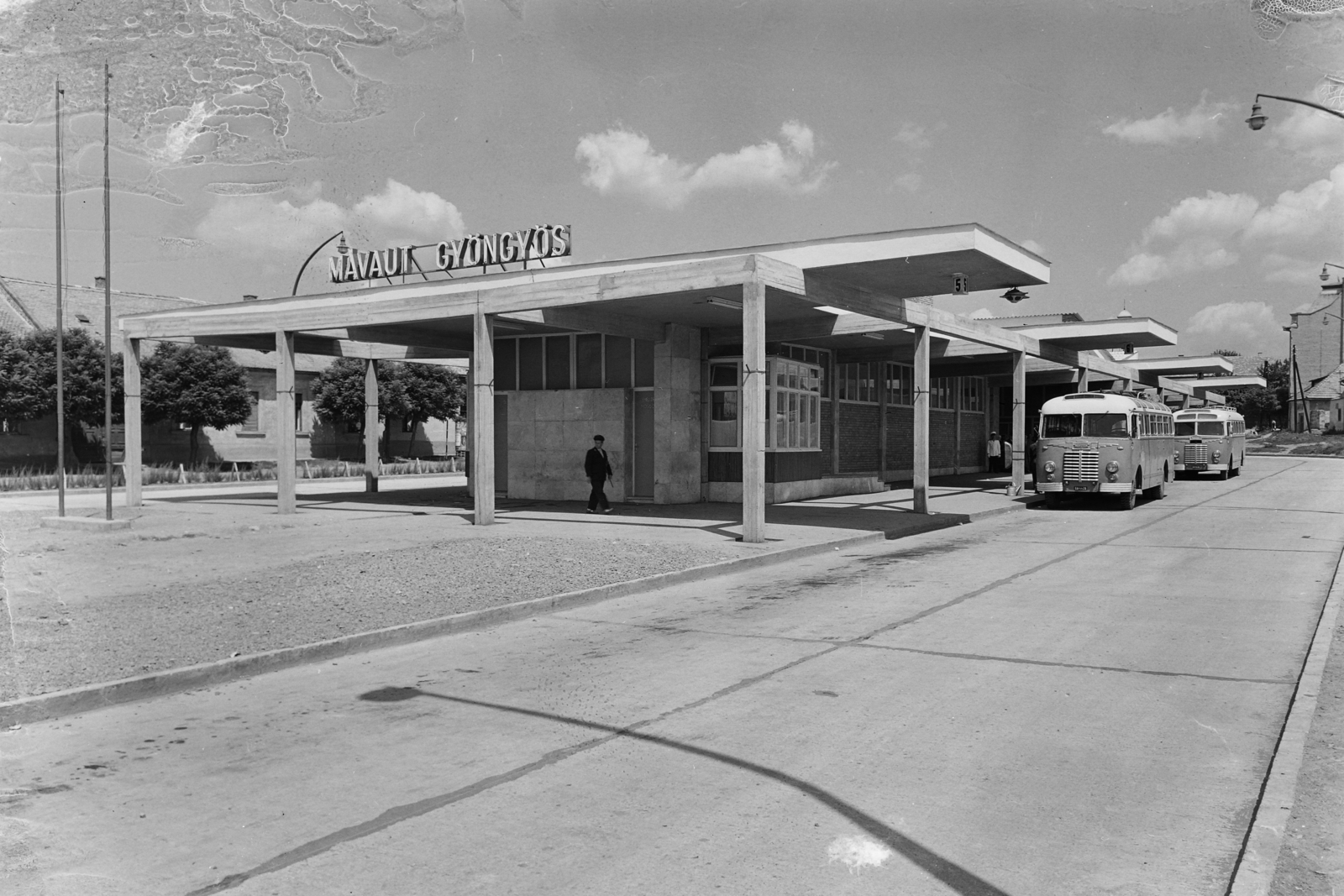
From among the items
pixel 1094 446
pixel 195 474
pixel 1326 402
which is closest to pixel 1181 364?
pixel 1094 446

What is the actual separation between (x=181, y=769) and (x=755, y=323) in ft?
41.1

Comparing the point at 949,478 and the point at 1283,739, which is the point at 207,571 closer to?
the point at 1283,739

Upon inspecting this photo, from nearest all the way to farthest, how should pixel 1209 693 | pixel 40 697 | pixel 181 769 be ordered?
1. pixel 181 769
2. pixel 40 697
3. pixel 1209 693

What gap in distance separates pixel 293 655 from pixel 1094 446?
2202 cm

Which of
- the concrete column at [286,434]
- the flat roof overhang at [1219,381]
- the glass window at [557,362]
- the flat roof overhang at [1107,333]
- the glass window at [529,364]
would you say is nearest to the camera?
the concrete column at [286,434]

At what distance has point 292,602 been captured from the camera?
36.7 ft

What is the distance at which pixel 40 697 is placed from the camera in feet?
23.5

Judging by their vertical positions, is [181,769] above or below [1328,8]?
below

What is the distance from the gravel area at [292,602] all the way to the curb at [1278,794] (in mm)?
7304

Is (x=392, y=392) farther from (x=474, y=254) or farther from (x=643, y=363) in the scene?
(x=643, y=363)

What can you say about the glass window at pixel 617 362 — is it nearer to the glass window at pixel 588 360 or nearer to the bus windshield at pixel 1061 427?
the glass window at pixel 588 360

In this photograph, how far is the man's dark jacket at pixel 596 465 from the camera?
22828 mm

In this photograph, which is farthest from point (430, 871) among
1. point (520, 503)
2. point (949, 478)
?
point (949, 478)

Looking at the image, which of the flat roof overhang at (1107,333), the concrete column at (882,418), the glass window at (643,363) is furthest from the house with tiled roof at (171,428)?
the flat roof overhang at (1107,333)
